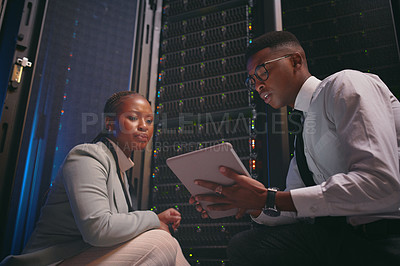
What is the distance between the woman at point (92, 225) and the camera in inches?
50.8

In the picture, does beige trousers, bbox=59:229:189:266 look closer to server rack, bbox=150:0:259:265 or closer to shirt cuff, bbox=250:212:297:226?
shirt cuff, bbox=250:212:297:226

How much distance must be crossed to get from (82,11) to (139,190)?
68.5 inches

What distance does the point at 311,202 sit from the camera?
3.54 feet

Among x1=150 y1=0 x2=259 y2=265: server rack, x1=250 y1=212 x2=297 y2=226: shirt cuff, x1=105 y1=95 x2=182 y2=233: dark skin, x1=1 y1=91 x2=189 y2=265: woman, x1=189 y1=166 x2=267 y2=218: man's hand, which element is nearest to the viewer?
x1=189 y1=166 x2=267 y2=218: man's hand

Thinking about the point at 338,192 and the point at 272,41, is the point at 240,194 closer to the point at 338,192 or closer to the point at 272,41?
the point at 338,192

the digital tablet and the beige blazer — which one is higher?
the digital tablet

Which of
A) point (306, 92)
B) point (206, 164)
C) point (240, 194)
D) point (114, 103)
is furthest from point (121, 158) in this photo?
point (306, 92)

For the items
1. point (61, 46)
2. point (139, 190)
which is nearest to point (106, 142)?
point (139, 190)

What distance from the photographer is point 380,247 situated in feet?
3.44

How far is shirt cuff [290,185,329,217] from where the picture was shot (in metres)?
1.06

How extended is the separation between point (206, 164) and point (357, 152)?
1.89 ft

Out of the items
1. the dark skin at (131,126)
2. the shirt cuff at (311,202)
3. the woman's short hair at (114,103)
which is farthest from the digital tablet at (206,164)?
the woman's short hair at (114,103)

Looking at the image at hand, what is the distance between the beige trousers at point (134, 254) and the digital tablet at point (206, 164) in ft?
0.96

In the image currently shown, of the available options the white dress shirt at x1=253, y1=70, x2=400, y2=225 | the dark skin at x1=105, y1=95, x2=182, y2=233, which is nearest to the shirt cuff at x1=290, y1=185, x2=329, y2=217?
the white dress shirt at x1=253, y1=70, x2=400, y2=225
